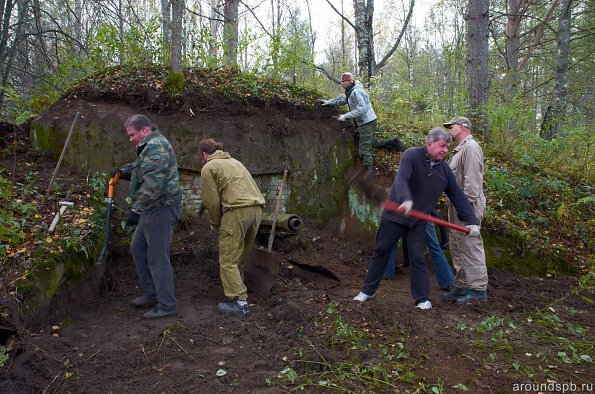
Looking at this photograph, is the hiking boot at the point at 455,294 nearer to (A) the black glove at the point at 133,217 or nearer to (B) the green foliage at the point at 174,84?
(A) the black glove at the point at 133,217

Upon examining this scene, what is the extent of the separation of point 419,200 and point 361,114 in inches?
129

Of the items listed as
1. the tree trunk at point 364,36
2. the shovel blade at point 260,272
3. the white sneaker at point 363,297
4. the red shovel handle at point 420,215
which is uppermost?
the tree trunk at point 364,36

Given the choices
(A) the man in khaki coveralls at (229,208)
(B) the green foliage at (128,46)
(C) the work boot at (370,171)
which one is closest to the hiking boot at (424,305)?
(A) the man in khaki coveralls at (229,208)

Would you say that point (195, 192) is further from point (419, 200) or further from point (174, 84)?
point (419, 200)

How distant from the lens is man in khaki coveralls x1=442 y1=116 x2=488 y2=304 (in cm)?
512

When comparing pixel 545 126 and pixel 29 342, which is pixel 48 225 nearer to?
pixel 29 342

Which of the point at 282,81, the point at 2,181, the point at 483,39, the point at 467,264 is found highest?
the point at 483,39

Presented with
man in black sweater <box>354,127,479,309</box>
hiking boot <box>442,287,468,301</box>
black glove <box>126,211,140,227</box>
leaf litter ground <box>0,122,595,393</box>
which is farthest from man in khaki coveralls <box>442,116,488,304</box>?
black glove <box>126,211,140,227</box>

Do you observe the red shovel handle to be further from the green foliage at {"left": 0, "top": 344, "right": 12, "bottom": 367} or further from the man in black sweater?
the green foliage at {"left": 0, "top": 344, "right": 12, "bottom": 367}

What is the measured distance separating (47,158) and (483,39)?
8.99 meters

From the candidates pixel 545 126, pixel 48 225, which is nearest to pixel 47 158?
pixel 48 225

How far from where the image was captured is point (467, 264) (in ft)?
Answer: 16.9

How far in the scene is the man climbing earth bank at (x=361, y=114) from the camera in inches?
300

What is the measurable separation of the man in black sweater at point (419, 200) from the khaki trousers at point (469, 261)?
15.0 inches
